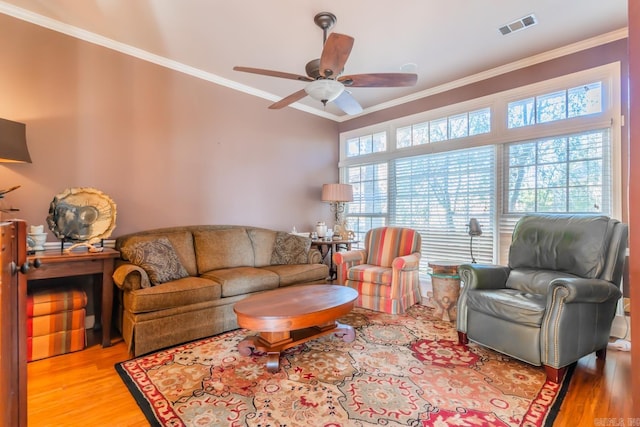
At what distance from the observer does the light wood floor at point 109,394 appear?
5.43 feet

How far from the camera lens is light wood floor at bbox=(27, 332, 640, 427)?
65.2 inches

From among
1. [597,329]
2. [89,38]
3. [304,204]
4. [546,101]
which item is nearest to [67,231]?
[89,38]

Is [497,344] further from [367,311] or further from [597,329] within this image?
[367,311]

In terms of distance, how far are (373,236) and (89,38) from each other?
3.76m

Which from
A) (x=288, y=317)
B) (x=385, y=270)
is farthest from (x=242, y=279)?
(x=385, y=270)

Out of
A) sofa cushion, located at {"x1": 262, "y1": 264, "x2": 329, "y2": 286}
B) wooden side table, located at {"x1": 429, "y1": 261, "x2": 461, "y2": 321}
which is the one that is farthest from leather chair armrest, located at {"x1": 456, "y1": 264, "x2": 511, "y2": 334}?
sofa cushion, located at {"x1": 262, "y1": 264, "x2": 329, "y2": 286}

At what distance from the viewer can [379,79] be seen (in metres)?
2.48

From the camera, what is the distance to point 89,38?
295 centimetres

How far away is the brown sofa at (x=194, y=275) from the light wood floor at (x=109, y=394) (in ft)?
1.13

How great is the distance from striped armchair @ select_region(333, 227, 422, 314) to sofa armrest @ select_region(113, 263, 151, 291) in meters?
2.12

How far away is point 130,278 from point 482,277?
2.93 m

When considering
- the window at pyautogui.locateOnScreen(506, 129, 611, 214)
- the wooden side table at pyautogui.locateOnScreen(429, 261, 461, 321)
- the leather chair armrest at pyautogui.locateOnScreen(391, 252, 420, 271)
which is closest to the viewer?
the window at pyautogui.locateOnScreen(506, 129, 611, 214)

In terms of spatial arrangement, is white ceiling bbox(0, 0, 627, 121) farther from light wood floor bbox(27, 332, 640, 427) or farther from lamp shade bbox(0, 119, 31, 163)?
light wood floor bbox(27, 332, 640, 427)

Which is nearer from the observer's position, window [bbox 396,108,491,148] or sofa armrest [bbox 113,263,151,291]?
sofa armrest [bbox 113,263,151,291]
